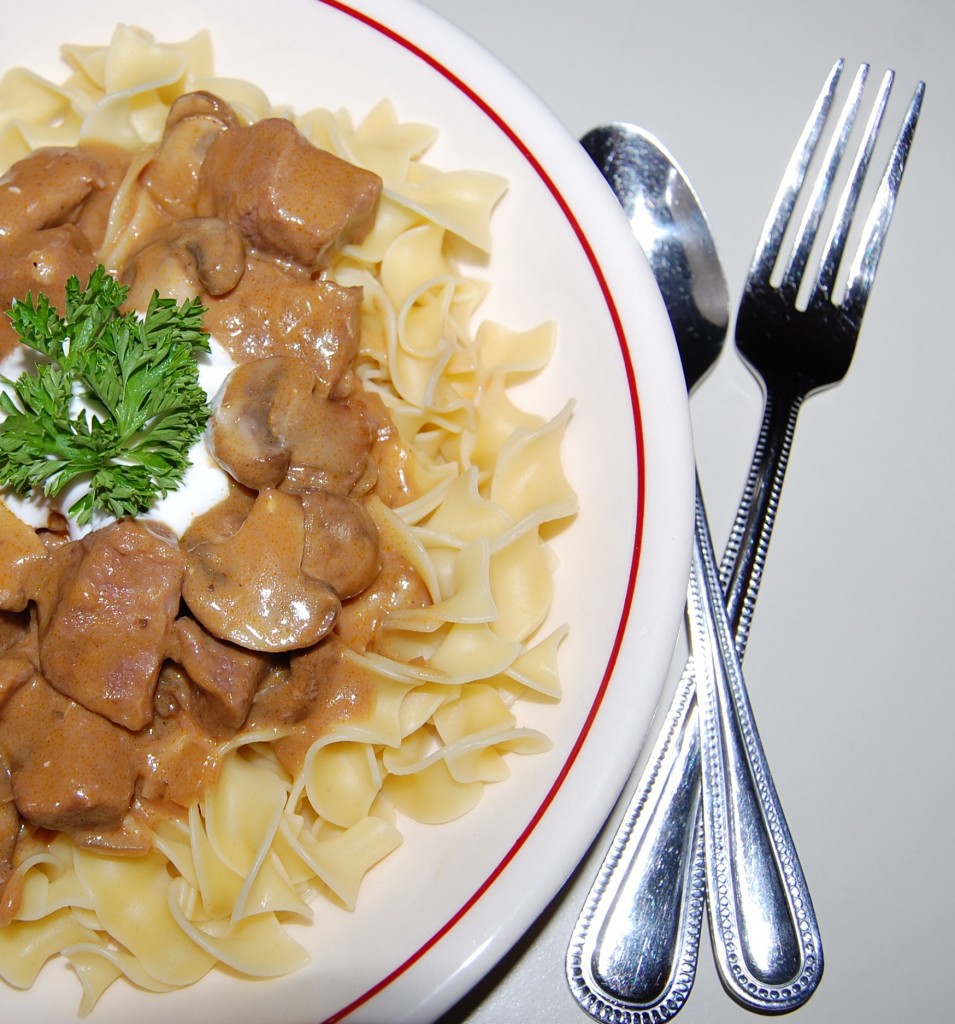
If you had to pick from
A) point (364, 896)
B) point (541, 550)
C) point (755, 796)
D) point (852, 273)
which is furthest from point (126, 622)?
point (852, 273)

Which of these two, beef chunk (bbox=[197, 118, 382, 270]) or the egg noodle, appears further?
beef chunk (bbox=[197, 118, 382, 270])

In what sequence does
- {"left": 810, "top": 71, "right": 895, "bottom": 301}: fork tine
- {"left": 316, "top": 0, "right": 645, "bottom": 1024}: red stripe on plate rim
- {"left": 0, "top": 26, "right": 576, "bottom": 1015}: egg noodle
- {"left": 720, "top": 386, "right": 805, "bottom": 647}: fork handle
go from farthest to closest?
{"left": 810, "top": 71, "right": 895, "bottom": 301}: fork tine
{"left": 720, "top": 386, "right": 805, "bottom": 647}: fork handle
{"left": 0, "top": 26, "right": 576, "bottom": 1015}: egg noodle
{"left": 316, "top": 0, "right": 645, "bottom": 1024}: red stripe on plate rim

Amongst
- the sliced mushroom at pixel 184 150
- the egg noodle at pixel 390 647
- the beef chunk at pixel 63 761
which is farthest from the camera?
the sliced mushroom at pixel 184 150

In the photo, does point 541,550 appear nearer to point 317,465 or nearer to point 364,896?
point 317,465

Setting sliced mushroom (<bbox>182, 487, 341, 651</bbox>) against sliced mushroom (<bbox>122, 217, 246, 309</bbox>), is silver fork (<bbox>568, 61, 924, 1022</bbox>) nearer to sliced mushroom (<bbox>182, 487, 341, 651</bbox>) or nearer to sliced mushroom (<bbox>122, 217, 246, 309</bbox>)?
sliced mushroom (<bbox>182, 487, 341, 651</bbox>)

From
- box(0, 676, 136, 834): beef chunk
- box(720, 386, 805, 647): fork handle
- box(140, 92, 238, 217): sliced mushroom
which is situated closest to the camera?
box(0, 676, 136, 834): beef chunk

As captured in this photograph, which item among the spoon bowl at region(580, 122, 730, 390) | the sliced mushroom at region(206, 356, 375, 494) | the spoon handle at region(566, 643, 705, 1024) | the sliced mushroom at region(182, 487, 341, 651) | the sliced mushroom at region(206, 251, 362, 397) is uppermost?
the spoon bowl at region(580, 122, 730, 390)

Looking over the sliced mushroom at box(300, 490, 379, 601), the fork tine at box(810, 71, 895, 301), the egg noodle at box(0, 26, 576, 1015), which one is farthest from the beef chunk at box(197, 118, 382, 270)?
the fork tine at box(810, 71, 895, 301)

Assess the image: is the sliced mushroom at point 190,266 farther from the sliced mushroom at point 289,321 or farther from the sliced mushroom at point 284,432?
the sliced mushroom at point 284,432

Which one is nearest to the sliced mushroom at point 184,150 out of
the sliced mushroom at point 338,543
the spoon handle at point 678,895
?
the sliced mushroom at point 338,543
